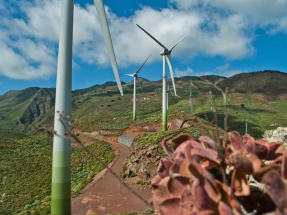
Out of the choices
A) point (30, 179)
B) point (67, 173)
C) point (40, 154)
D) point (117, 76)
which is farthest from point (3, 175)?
point (67, 173)

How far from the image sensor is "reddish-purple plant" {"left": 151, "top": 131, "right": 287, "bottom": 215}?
2.11 metres

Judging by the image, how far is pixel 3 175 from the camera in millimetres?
28688

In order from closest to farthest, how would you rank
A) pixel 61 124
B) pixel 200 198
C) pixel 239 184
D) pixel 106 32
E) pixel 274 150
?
pixel 200 198, pixel 239 184, pixel 274 150, pixel 61 124, pixel 106 32

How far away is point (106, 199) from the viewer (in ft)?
55.3

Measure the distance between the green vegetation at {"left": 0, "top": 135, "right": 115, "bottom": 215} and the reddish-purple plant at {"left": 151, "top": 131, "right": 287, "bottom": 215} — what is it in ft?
51.7

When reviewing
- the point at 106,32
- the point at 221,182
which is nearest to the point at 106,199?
the point at 106,32

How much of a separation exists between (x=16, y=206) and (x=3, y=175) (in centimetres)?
879

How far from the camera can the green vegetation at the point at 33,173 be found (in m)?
21.2

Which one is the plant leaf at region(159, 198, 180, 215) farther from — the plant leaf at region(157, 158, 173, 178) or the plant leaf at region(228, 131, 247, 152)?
the plant leaf at region(228, 131, 247, 152)

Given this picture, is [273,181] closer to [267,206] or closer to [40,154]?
[267,206]

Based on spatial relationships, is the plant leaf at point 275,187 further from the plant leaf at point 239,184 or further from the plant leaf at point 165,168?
the plant leaf at point 165,168

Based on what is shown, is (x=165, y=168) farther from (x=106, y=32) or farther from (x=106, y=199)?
(x=106, y=199)

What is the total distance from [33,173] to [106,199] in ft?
48.0

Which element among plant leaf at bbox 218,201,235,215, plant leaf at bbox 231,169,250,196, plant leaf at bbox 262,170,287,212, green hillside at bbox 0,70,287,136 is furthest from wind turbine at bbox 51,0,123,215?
plant leaf at bbox 262,170,287,212
